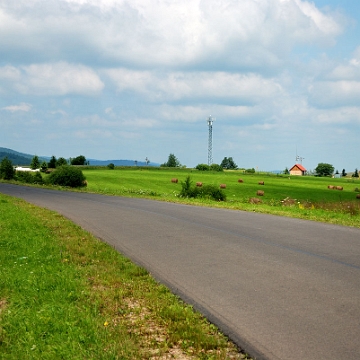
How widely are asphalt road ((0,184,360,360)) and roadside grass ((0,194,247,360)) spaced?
1.30 feet

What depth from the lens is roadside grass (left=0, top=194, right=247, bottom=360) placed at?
17.0 ft

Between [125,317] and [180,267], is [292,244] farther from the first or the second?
[125,317]

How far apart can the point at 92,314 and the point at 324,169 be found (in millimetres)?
177678

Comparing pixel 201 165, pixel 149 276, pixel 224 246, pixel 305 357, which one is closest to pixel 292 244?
pixel 224 246

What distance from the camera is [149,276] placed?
333 inches

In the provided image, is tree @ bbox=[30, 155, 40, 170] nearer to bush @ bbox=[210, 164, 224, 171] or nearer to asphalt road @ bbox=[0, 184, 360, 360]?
bush @ bbox=[210, 164, 224, 171]

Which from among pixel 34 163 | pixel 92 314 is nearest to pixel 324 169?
pixel 34 163

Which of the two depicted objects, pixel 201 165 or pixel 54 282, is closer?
pixel 54 282

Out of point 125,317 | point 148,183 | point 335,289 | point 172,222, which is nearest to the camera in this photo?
point 125,317

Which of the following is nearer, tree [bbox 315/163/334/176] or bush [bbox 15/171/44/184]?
bush [bbox 15/171/44/184]

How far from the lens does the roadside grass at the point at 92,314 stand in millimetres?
5172

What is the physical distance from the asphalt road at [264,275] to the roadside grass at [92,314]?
1.30ft

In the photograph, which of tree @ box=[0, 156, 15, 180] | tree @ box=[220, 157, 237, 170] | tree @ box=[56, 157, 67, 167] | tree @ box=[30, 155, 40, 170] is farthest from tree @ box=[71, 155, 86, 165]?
tree @ box=[0, 156, 15, 180]

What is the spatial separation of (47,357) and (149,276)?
358 centimetres
